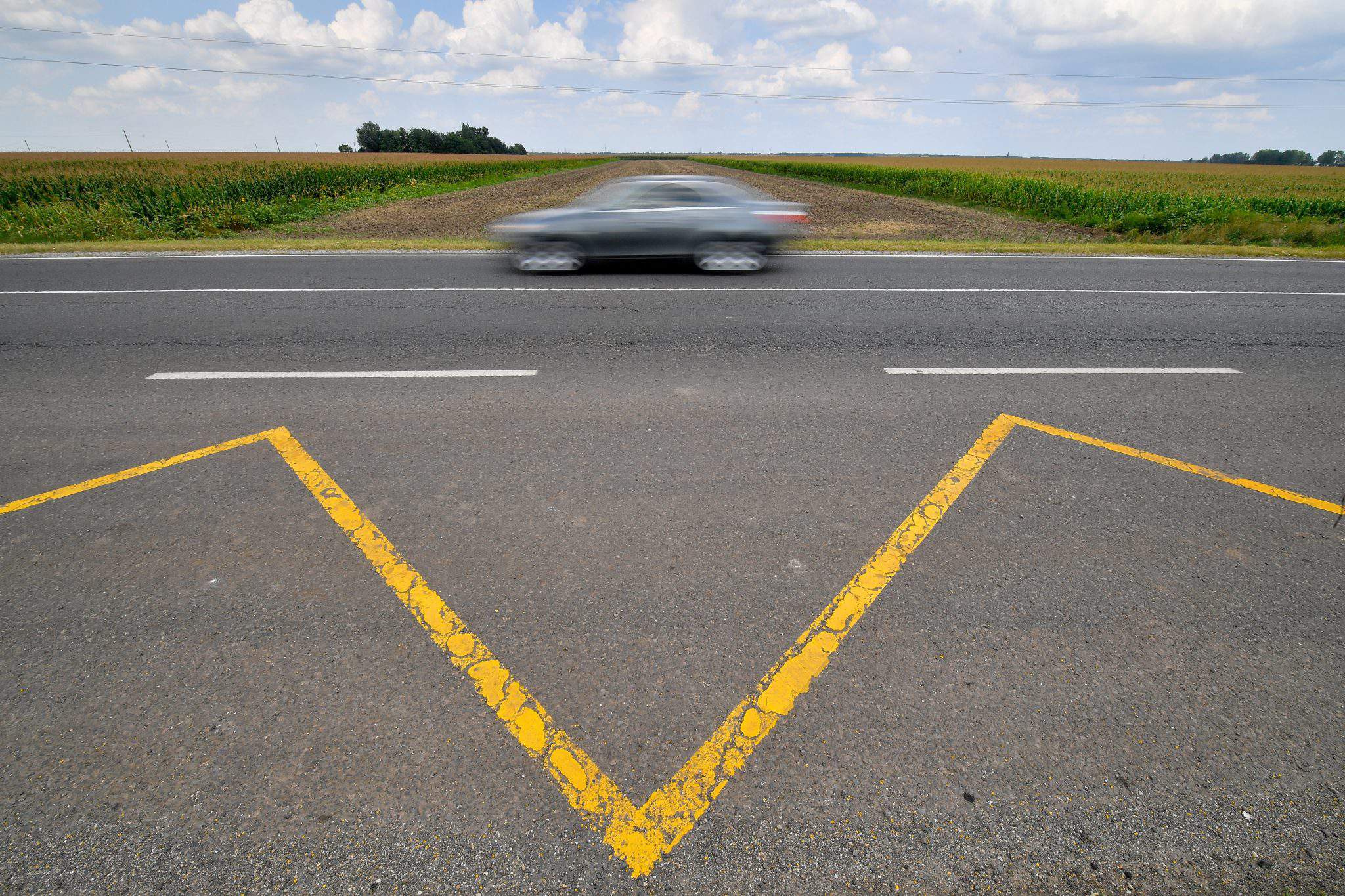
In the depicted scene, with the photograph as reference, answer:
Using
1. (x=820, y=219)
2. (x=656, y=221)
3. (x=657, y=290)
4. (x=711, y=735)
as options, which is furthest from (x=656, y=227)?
(x=820, y=219)

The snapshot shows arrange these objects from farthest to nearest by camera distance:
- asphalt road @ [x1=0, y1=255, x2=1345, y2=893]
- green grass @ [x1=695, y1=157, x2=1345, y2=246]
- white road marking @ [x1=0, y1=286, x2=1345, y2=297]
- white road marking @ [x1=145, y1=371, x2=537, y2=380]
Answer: green grass @ [x1=695, y1=157, x2=1345, y2=246], white road marking @ [x1=0, y1=286, x2=1345, y2=297], white road marking @ [x1=145, y1=371, x2=537, y2=380], asphalt road @ [x1=0, y1=255, x2=1345, y2=893]

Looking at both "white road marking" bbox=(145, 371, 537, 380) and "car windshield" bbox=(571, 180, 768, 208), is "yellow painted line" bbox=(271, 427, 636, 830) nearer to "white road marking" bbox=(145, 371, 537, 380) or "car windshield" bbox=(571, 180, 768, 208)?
"white road marking" bbox=(145, 371, 537, 380)

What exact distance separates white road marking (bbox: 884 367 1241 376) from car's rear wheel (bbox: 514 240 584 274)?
5.57m

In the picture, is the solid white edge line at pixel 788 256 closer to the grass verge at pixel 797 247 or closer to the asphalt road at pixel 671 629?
the grass verge at pixel 797 247

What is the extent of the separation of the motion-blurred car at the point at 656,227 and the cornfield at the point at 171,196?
11.0m

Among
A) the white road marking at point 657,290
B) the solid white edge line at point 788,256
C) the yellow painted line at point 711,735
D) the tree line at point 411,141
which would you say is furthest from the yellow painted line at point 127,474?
the tree line at point 411,141

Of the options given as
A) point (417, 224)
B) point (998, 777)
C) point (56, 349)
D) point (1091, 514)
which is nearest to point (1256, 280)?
point (1091, 514)

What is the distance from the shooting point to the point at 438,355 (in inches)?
229

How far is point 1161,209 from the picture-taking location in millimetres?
18891

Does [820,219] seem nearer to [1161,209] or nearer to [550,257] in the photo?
[1161,209]

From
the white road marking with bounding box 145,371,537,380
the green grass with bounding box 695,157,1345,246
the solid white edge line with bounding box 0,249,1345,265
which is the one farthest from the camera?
the green grass with bounding box 695,157,1345,246

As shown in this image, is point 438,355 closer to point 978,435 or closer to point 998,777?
point 978,435

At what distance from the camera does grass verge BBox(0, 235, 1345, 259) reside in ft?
36.5

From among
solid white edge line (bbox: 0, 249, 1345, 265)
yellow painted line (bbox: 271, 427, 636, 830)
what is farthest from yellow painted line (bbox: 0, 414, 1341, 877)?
solid white edge line (bbox: 0, 249, 1345, 265)
